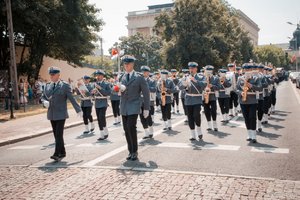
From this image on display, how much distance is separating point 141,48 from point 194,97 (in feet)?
225

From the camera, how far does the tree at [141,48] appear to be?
77.2m

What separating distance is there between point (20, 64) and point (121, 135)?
78.6ft

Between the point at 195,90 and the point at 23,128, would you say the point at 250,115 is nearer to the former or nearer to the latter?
the point at 195,90

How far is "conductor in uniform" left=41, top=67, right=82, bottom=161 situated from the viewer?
862cm

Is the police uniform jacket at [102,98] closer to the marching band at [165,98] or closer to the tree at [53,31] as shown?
the marching band at [165,98]

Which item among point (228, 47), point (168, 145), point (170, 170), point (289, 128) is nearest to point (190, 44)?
point (228, 47)

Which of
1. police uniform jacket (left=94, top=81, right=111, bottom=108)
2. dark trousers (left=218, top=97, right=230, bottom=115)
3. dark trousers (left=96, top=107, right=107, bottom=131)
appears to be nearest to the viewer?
dark trousers (left=96, top=107, right=107, bottom=131)

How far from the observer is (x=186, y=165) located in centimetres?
735

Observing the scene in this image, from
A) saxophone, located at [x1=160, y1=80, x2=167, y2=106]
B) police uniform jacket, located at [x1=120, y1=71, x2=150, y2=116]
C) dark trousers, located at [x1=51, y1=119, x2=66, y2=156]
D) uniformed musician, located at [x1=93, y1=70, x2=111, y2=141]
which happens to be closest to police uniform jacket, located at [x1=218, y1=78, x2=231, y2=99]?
saxophone, located at [x1=160, y1=80, x2=167, y2=106]

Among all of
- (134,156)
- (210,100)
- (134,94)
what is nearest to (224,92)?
(210,100)

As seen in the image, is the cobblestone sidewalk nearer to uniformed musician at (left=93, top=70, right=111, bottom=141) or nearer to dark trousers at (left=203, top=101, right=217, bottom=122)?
uniformed musician at (left=93, top=70, right=111, bottom=141)

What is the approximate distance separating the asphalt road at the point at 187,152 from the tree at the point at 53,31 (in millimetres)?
18914

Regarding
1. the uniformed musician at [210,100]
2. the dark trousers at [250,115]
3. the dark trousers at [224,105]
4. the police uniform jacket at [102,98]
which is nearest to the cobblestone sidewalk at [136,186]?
the dark trousers at [250,115]

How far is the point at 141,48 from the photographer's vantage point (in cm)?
7800
